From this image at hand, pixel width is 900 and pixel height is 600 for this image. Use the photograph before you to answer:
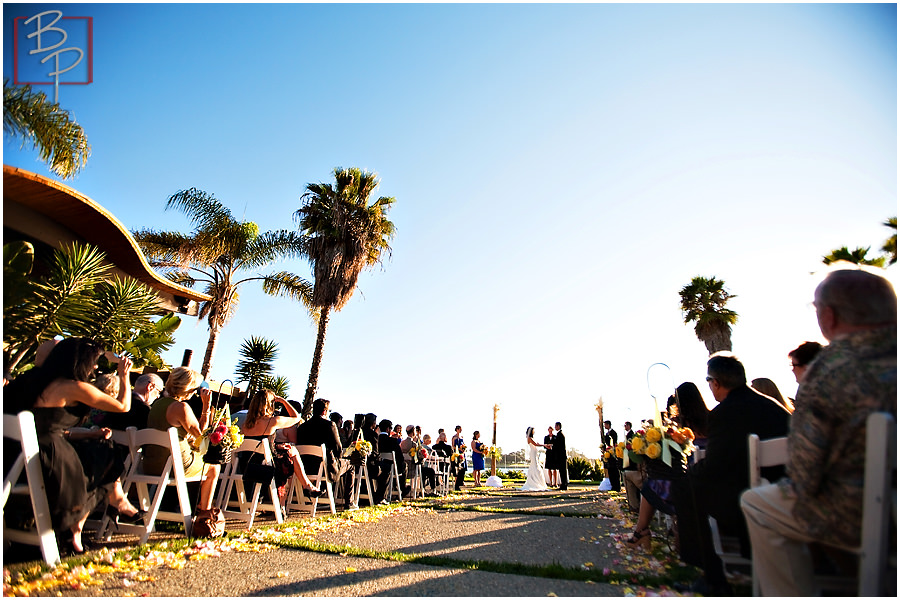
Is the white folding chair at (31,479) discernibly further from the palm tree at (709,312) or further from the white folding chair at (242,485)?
the palm tree at (709,312)

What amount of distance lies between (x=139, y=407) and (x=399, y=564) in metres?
3.63

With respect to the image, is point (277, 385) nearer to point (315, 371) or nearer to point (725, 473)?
point (315, 371)

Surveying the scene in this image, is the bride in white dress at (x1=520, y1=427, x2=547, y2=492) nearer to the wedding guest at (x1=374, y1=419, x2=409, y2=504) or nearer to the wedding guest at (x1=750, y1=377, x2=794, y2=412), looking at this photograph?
the wedding guest at (x1=374, y1=419, x2=409, y2=504)

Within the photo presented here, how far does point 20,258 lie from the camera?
244 inches

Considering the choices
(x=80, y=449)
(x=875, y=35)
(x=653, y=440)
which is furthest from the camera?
(x=653, y=440)

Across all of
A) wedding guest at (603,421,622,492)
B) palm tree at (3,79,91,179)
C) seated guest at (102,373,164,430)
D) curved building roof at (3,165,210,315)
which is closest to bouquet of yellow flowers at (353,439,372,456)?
seated guest at (102,373,164,430)

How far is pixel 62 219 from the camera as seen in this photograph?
31.2 feet

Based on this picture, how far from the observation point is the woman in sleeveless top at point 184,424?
4.69 metres

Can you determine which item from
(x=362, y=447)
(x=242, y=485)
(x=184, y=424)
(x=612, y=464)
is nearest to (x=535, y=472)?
(x=612, y=464)

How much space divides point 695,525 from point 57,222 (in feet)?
38.5

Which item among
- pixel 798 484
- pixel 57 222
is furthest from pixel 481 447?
pixel 798 484

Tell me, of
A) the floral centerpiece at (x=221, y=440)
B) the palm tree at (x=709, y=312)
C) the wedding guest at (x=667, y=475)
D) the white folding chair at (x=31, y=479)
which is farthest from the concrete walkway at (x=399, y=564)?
the palm tree at (x=709, y=312)

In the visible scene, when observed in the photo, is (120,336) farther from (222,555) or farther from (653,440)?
(653,440)

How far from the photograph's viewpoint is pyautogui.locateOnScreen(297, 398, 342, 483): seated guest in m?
7.50
